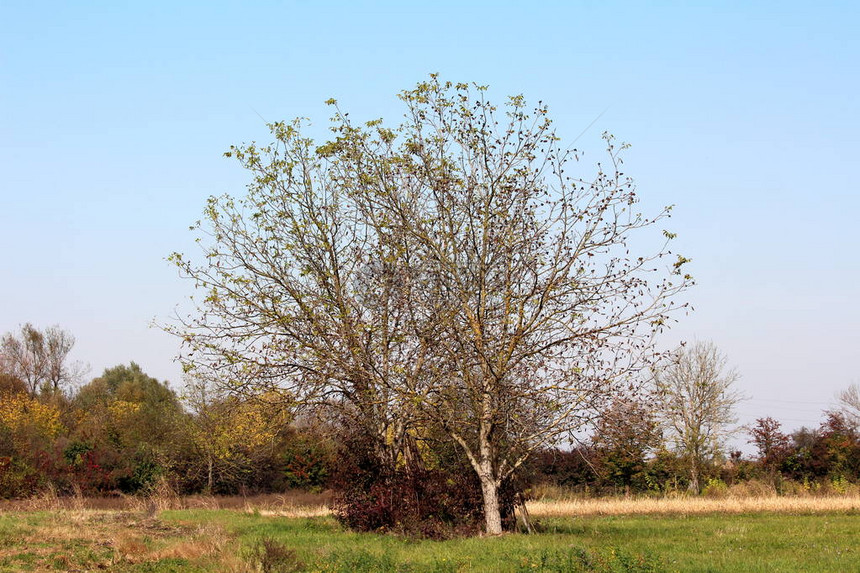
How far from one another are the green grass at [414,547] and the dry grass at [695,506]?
4.67 m

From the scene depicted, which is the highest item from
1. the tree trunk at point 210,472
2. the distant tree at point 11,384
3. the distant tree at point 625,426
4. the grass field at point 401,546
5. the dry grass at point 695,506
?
the distant tree at point 11,384

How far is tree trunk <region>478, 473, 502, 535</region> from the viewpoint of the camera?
17.4 m

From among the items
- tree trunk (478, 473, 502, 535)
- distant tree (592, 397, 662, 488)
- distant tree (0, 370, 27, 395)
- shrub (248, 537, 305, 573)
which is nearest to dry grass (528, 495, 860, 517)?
tree trunk (478, 473, 502, 535)

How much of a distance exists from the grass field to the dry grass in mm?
3173

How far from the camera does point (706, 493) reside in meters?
34.2

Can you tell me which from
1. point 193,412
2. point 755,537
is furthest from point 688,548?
point 193,412

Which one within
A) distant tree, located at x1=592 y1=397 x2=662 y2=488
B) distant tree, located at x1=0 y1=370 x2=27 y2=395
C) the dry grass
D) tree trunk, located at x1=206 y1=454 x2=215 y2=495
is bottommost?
the dry grass

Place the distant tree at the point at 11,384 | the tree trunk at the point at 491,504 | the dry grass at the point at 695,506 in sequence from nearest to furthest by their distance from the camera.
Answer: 1. the tree trunk at the point at 491,504
2. the dry grass at the point at 695,506
3. the distant tree at the point at 11,384

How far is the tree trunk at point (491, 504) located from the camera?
17.4m

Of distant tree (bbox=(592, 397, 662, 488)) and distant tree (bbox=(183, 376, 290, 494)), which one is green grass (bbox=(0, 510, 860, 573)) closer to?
distant tree (bbox=(592, 397, 662, 488))

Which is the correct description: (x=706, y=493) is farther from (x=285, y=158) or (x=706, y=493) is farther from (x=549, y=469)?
(x=285, y=158)

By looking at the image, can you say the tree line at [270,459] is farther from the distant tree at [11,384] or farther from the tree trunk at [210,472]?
the distant tree at [11,384]

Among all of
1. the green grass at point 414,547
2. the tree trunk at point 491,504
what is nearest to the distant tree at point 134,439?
the green grass at point 414,547

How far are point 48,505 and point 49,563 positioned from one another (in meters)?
15.4
